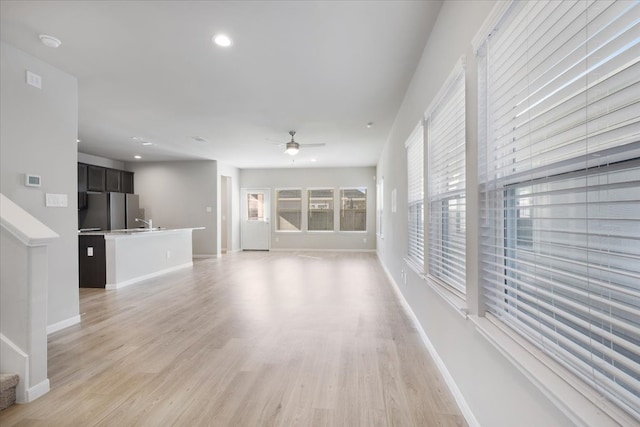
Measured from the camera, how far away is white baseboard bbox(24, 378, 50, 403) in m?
1.99

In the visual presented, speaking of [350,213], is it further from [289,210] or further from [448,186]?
[448,186]

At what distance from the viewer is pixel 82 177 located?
7074 millimetres

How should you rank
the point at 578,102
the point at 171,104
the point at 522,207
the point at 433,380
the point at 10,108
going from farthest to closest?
the point at 171,104
the point at 10,108
the point at 433,380
the point at 522,207
the point at 578,102

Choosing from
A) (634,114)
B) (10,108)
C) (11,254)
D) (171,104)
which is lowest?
(11,254)

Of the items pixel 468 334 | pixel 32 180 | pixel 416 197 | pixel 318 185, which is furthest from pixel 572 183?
pixel 318 185

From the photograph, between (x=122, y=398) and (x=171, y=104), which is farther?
(x=171, y=104)

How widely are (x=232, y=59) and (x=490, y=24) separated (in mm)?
2347

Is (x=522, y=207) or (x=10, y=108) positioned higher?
(x=10, y=108)

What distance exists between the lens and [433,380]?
7.13 ft

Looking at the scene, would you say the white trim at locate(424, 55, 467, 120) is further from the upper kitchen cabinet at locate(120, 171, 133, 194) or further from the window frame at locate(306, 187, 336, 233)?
the upper kitchen cabinet at locate(120, 171, 133, 194)

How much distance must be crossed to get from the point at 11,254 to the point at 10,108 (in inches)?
64.4

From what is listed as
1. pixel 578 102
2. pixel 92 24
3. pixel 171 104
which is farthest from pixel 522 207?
pixel 171 104

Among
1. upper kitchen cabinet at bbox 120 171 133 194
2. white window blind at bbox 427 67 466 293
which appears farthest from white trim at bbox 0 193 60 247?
upper kitchen cabinet at bbox 120 171 133 194

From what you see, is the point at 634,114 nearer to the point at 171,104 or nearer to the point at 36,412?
the point at 36,412
